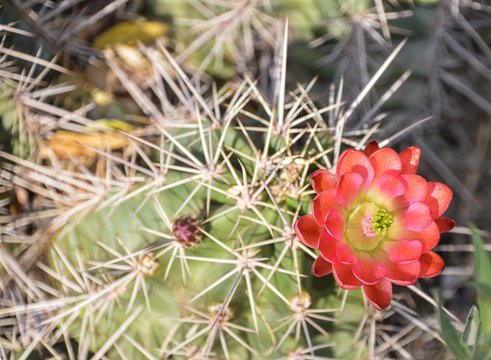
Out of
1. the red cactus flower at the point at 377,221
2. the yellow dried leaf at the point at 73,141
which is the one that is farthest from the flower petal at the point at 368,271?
the yellow dried leaf at the point at 73,141

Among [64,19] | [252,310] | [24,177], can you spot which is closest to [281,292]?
[252,310]

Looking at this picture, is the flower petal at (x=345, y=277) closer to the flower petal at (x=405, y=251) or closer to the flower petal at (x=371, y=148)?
the flower petal at (x=405, y=251)

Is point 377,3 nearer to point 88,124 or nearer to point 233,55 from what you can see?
point 233,55

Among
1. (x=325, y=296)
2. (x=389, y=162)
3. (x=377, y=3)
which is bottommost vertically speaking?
(x=325, y=296)

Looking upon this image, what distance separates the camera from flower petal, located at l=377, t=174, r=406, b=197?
1.06m

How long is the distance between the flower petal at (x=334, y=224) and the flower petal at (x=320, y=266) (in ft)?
0.22

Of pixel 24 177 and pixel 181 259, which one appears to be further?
pixel 24 177

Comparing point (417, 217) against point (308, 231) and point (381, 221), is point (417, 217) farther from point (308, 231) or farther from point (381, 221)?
point (308, 231)

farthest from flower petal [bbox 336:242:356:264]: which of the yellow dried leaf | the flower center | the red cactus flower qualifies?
the yellow dried leaf

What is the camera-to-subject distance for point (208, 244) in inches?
50.9

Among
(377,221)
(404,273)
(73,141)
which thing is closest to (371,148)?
(377,221)

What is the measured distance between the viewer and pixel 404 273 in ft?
3.47

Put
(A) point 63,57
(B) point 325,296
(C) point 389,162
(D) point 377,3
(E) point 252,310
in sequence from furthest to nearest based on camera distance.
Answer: (A) point 63,57
(D) point 377,3
(B) point 325,296
(E) point 252,310
(C) point 389,162

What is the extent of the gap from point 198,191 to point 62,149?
0.77 m
